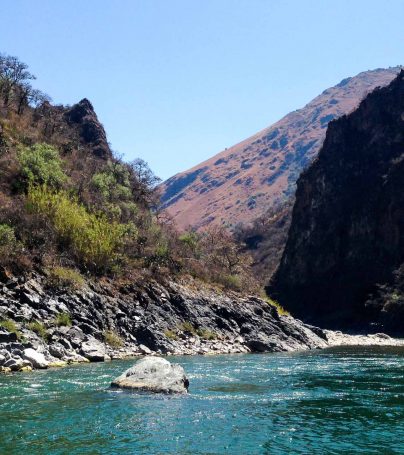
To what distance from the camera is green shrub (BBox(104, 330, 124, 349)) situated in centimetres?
3853

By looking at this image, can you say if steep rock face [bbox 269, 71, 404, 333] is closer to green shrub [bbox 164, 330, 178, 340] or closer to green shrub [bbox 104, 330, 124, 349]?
green shrub [bbox 164, 330, 178, 340]

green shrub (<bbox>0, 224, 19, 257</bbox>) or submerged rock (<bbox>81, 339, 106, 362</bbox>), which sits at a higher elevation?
green shrub (<bbox>0, 224, 19, 257</bbox>)

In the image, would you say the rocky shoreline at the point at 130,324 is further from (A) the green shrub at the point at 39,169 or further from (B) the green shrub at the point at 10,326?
(A) the green shrub at the point at 39,169

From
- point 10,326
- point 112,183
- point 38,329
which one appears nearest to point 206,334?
point 38,329

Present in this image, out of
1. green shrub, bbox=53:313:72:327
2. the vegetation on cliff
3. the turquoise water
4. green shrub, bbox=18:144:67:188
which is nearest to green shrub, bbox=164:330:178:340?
the vegetation on cliff

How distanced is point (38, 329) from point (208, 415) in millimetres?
18616

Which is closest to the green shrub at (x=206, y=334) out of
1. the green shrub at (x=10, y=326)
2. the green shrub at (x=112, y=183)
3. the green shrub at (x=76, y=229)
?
the green shrub at (x=76, y=229)

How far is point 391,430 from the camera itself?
16.0 m

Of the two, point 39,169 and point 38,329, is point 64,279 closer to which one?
point 38,329

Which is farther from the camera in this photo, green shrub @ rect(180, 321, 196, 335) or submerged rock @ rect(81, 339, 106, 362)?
green shrub @ rect(180, 321, 196, 335)

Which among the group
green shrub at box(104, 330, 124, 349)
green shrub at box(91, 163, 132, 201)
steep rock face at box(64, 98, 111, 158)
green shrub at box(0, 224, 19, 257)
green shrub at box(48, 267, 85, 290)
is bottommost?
green shrub at box(104, 330, 124, 349)

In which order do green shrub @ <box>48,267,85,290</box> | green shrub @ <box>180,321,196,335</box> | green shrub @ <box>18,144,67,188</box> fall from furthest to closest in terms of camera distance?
green shrub @ <box>18,144,67,188</box> → green shrub @ <box>180,321,196,335</box> → green shrub @ <box>48,267,85,290</box>

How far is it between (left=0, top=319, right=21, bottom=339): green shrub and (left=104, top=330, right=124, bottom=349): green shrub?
8.39 metres

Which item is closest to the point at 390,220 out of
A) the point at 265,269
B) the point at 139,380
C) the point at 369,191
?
the point at 369,191
